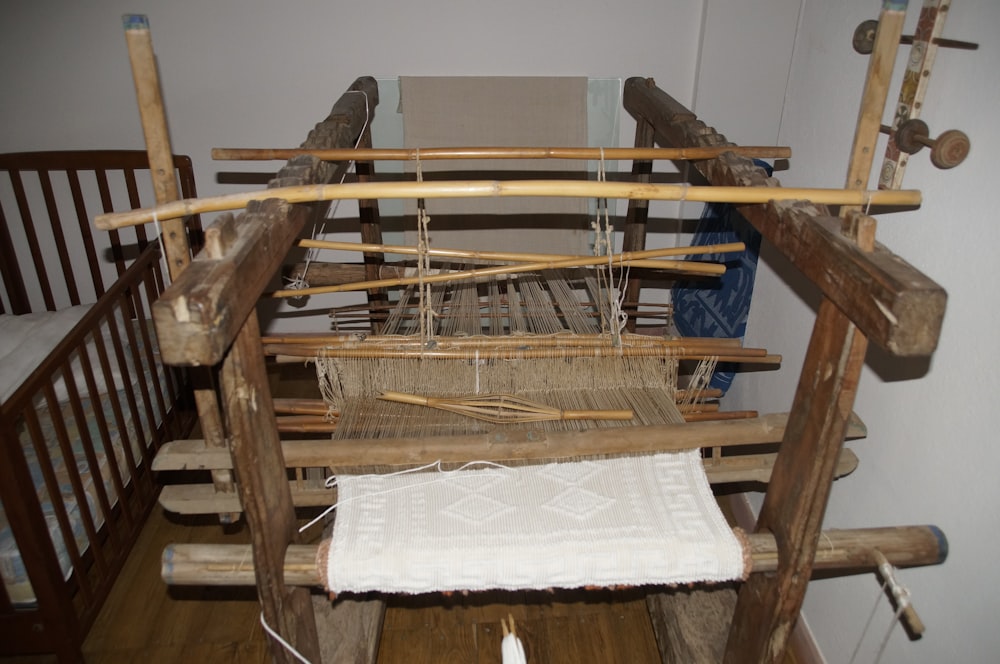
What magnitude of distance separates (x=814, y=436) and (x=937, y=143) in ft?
1.89

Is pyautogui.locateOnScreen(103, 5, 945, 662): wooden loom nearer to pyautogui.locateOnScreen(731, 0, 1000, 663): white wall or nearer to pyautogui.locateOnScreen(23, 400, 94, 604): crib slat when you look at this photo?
pyautogui.locateOnScreen(731, 0, 1000, 663): white wall

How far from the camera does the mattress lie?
1713 millimetres

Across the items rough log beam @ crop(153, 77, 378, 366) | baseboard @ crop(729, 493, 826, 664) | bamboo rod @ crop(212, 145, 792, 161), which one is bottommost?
baseboard @ crop(729, 493, 826, 664)

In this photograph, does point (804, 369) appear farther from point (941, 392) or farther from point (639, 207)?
point (639, 207)

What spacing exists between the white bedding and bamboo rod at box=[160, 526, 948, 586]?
1287 mm

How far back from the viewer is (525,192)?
3.63 feet

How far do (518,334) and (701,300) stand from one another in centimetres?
134

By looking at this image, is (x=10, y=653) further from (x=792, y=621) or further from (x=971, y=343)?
(x=971, y=343)

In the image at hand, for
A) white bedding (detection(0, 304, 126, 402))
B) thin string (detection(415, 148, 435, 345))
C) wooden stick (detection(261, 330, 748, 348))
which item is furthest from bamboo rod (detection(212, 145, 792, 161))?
white bedding (detection(0, 304, 126, 402))

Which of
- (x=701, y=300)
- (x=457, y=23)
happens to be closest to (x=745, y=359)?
(x=701, y=300)

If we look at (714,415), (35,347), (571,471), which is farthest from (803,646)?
(35,347)

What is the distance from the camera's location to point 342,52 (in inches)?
109

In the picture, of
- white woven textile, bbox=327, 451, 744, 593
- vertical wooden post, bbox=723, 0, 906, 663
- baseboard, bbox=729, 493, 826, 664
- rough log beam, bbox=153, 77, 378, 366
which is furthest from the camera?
baseboard, bbox=729, 493, 826, 664

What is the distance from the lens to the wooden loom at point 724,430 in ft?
2.70
